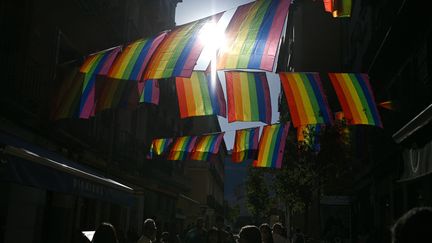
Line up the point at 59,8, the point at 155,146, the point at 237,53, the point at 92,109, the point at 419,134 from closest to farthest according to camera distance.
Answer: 1. the point at 237,53
2. the point at 92,109
3. the point at 419,134
4. the point at 59,8
5. the point at 155,146

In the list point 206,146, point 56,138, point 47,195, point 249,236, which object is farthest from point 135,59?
point 47,195

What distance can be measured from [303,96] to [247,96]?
0.98 metres

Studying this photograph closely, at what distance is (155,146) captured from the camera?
17688 millimetres

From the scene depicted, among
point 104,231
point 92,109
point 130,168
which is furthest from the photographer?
point 130,168

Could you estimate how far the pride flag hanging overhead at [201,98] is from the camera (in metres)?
9.81

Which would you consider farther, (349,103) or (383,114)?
(383,114)

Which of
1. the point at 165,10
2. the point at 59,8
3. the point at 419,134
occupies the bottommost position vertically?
the point at 419,134

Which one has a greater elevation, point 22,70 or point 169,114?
point 169,114

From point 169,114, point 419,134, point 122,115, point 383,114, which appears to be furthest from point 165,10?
point 419,134

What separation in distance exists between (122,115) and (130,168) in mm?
2272

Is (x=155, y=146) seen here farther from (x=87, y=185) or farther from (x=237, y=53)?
(x=237, y=53)

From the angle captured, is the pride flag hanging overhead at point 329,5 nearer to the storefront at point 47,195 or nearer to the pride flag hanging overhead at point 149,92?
the pride flag hanging overhead at point 149,92

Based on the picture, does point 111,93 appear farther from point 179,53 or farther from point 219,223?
point 219,223

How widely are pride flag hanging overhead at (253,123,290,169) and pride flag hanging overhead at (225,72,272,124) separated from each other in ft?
14.7
